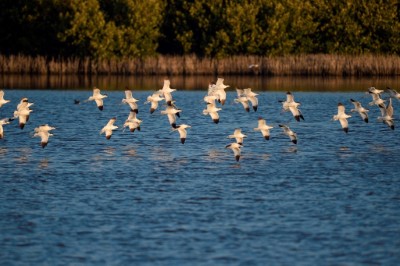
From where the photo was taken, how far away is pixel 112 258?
14961 mm

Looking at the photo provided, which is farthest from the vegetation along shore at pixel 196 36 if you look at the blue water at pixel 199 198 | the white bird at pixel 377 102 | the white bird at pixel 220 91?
the white bird at pixel 220 91

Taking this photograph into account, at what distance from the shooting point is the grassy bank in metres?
53.5

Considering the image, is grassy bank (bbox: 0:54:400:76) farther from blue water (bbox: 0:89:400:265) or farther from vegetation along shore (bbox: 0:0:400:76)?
blue water (bbox: 0:89:400:265)

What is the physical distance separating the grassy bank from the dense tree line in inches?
120

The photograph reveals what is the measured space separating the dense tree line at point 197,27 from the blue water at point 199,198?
27.8m

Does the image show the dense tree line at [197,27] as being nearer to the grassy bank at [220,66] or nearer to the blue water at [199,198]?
the grassy bank at [220,66]

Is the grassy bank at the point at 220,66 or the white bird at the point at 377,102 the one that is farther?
the grassy bank at the point at 220,66

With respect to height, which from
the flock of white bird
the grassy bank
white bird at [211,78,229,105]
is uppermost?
white bird at [211,78,229,105]

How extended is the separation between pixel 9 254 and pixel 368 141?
15.4 meters

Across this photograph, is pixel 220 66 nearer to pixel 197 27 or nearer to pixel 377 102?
pixel 197 27

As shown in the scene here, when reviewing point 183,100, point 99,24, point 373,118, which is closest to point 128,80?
point 99,24

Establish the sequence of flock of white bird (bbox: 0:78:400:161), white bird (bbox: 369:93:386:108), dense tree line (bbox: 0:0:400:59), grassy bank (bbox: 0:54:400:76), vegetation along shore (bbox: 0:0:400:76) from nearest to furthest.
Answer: flock of white bird (bbox: 0:78:400:161) → white bird (bbox: 369:93:386:108) → grassy bank (bbox: 0:54:400:76) → vegetation along shore (bbox: 0:0:400:76) → dense tree line (bbox: 0:0:400:59)

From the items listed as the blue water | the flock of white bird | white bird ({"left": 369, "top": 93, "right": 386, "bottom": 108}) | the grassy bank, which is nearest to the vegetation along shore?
the grassy bank

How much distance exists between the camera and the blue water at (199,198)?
15.4 meters
